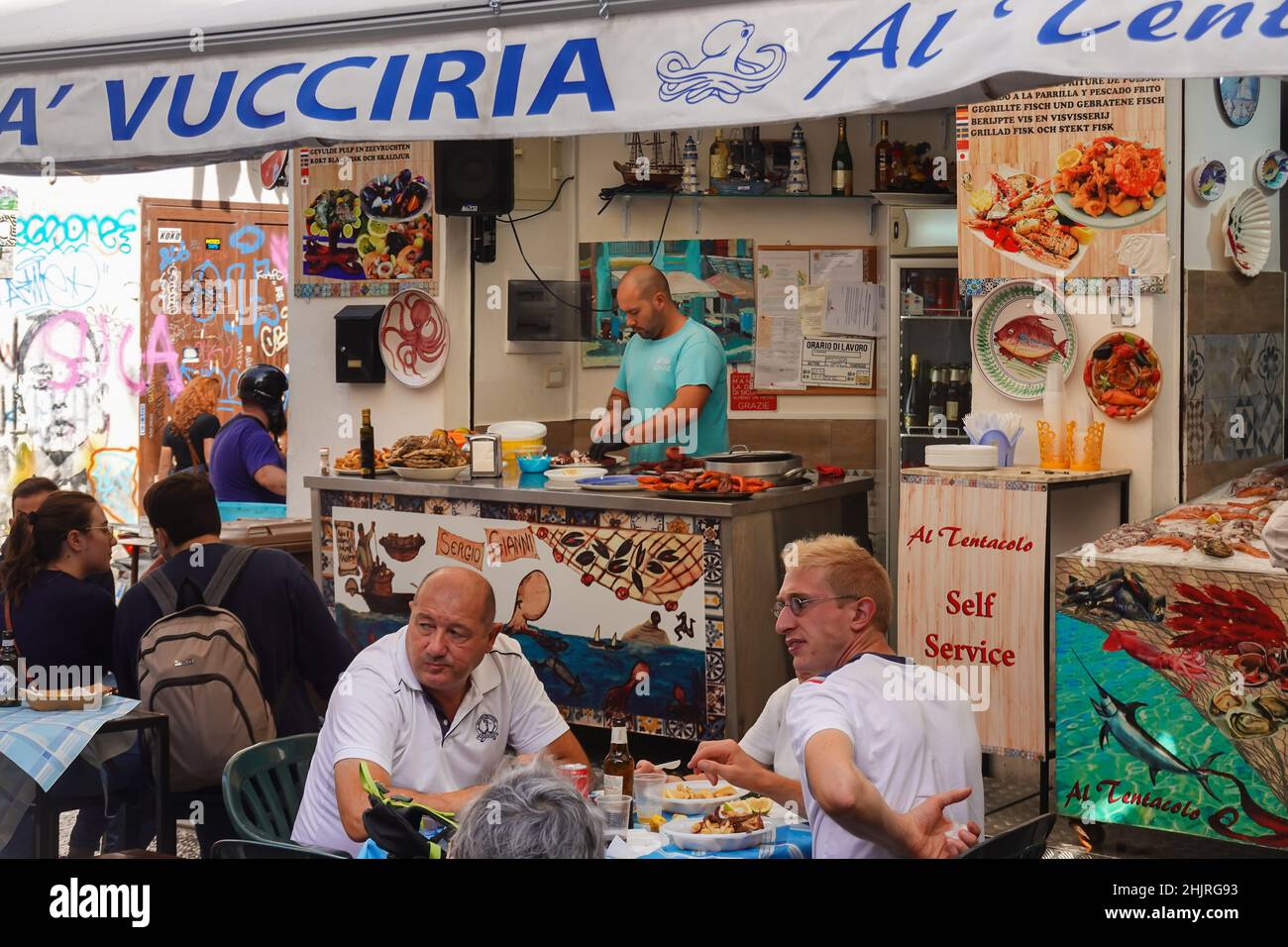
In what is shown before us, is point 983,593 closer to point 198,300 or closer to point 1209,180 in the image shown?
point 1209,180

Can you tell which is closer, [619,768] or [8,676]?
[619,768]

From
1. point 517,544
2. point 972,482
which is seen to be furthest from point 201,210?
point 972,482

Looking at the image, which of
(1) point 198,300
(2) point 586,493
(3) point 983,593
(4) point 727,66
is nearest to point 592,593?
(2) point 586,493

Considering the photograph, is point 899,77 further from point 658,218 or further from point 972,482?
point 658,218

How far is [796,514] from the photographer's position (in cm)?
704

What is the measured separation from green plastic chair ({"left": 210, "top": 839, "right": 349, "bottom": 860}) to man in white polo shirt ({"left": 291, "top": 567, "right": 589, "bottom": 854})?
33cm

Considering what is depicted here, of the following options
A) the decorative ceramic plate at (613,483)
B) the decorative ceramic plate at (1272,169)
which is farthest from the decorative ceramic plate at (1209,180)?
the decorative ceramic plate at (613,483)

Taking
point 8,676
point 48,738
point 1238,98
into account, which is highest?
point 1238,98

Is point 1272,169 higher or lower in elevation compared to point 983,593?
higher

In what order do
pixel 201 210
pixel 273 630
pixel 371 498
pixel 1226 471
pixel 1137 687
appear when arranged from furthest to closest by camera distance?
pixel 201 210, pixel 371 498, pixel 1226 471, pixel 1137 687, pixel 273 630

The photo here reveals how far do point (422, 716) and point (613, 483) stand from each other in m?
3.01

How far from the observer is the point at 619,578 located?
7.04m

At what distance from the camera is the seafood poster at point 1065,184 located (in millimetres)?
6395
